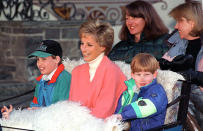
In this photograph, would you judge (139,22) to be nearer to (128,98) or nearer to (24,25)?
(128,98)

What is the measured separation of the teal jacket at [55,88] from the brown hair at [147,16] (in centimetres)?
104

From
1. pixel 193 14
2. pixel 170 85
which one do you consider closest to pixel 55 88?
pixel 170 85

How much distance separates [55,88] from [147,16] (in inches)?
52.3

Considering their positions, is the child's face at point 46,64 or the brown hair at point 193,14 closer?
the child's face at point 46,64

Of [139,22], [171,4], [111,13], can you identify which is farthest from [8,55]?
[139,22]

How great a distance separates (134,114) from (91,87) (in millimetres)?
418

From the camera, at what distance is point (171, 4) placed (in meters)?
7.09

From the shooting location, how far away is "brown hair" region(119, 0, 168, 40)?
3861 mm

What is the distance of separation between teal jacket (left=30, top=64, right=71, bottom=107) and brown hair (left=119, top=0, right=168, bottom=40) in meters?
1.04

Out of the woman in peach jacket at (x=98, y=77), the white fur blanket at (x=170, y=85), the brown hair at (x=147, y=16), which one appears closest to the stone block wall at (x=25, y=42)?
the brown hair at (x=147, y=16)

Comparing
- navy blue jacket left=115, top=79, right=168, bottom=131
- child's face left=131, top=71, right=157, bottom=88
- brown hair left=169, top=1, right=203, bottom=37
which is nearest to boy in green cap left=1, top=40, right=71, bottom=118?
navy blue jacket left=115, top=79, right=168, bottom=131

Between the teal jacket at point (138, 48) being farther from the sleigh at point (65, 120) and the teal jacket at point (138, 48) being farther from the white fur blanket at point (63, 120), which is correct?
the white fur blanket at point (63, 120)

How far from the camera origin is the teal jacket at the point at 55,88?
3.18m

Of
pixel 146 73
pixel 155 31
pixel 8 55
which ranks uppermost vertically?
pixel 155 31
